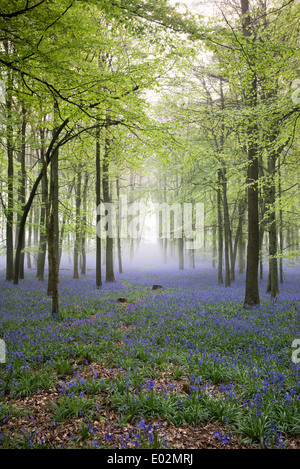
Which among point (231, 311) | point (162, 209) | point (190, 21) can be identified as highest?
point (190, 21)

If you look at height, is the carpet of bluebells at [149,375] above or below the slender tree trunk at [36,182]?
below

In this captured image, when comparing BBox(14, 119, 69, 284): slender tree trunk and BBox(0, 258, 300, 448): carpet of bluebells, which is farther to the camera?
BBox(14, 119, 69, 284): slender tree trunk

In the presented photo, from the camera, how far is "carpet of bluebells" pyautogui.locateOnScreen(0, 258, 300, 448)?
131 inches

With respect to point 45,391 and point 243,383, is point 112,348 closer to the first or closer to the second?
point 45,391

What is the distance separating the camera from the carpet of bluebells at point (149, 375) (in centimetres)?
332

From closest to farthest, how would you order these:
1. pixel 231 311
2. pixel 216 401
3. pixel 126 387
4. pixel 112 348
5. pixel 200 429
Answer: pixel 200 429
pixel 216 401
pixel 126 387
pixel 112 348
pixel 231 311

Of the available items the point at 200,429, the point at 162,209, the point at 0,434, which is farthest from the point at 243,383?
the point at 162,209

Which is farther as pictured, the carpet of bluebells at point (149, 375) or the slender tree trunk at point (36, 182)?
the slender tree trunk at point (36, 182)

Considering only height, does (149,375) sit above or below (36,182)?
below

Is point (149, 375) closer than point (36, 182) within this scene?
Yes

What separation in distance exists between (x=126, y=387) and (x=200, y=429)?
134cm

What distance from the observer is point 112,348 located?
5832mm

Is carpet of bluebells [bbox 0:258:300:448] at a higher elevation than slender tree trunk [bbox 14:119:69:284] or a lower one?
lower

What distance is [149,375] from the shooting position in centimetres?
475
